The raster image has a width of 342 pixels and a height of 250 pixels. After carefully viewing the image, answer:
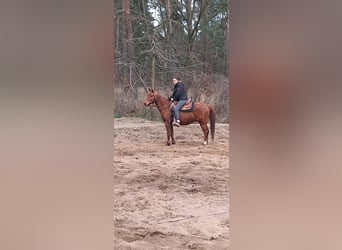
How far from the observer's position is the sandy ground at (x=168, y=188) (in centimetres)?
145

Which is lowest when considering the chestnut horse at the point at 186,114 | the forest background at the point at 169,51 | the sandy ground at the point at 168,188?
the sandy ground at the point at 168,188

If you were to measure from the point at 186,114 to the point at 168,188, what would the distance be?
339 millimetres

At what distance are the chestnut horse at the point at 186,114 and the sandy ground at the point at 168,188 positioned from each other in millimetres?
24

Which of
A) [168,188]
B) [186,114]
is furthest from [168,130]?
[168,188]

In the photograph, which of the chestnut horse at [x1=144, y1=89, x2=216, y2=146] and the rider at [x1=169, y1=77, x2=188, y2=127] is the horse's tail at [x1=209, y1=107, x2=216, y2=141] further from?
the rider at [x1=169, y1=77, x2=188, y2=127]

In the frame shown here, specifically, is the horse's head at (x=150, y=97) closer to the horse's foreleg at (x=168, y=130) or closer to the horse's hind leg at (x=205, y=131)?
the horse's foreleg at (x=168, y=130)

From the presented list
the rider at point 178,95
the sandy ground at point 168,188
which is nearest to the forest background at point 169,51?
the rider at point 178,95

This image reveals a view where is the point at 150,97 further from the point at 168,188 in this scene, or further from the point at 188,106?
the point at 168,188

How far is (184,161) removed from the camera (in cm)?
150

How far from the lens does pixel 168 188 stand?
148 cm

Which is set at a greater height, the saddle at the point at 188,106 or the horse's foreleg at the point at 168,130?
the saddle at the point at 188,106
